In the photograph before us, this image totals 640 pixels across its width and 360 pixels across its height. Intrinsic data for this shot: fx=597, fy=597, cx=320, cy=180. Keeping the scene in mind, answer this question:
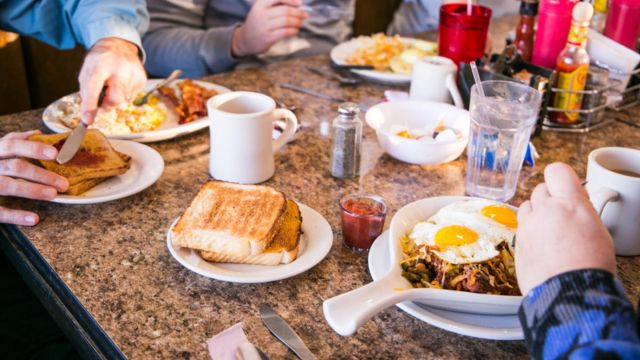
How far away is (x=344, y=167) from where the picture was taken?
1.34 meters

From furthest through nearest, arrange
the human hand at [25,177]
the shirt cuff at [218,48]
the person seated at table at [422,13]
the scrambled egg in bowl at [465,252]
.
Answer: the person seated at table at [422,13]
the shirt cuff at [218,48]
the human hand at [25,177]
the scrambled egg in bowl at [465,252]

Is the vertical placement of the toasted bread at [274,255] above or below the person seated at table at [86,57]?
below

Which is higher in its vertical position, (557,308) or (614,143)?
Result: (557,308)

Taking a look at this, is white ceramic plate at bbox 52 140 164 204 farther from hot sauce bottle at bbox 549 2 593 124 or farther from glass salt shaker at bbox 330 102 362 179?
hot sauce bottle at bbox 549 2 593 124

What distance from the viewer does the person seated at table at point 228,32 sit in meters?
2.12

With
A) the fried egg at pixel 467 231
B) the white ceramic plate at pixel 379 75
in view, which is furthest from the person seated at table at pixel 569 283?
the white ceramic plate at pixel 379 75

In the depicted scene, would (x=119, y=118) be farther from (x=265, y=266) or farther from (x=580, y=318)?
(x=580, y=318)

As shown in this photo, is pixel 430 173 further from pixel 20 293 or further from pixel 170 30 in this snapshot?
pixel 170 30

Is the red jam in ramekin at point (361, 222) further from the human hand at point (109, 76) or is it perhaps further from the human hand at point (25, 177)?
the human hand at point (109, 76)

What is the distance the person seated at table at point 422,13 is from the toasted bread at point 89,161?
1860mm

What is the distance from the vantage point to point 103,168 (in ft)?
4.05

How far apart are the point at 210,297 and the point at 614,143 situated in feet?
3.91

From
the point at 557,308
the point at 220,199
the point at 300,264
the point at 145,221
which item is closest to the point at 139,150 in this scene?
the point at 145,221

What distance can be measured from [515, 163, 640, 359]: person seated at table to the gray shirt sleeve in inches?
63.6
